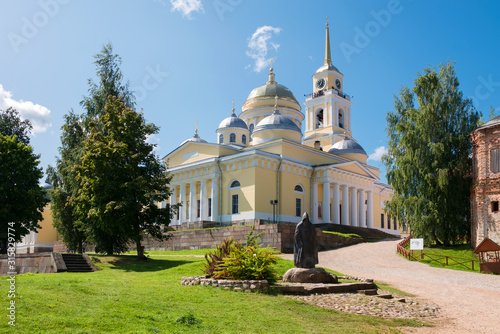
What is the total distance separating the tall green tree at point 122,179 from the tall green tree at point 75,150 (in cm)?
301

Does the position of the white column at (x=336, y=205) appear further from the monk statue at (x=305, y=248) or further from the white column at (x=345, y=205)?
the monk statue at (x=305, y=248)

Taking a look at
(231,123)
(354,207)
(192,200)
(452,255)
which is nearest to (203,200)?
(192,200)

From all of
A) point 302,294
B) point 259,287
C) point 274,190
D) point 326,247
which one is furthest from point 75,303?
point 274,190

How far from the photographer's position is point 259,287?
1440 cm

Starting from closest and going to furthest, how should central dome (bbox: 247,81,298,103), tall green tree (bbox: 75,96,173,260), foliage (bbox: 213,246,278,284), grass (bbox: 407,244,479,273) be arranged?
1. foliage (bbox: 213,246,278,284)
2. tall green tree (bbox: 75,96,173,260)
3. grass (bbox: 407,244,479,273)
4. central dome (bbox: 247,81,298,103)

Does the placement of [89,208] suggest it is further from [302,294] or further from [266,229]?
[302,294]

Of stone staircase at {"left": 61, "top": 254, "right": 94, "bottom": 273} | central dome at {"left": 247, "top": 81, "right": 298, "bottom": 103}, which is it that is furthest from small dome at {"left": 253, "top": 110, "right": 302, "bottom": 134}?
stone staircase at {"left": 61, "top": 254, "right": 94, "bottom": 273}

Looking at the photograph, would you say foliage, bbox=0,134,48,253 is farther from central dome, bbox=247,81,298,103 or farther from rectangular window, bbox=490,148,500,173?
central dome, bbox=247,81,298,103

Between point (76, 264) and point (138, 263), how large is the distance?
3.76 m

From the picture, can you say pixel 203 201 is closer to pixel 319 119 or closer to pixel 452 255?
pixel 452 255

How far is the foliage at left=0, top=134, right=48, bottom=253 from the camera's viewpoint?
31.7 meters

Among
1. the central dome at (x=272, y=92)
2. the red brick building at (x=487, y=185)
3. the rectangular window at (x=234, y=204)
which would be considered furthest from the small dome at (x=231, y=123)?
the red brick building at (x=487, y=185)

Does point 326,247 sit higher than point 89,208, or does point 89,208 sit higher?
point 89,208

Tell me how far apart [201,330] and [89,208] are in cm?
1935
